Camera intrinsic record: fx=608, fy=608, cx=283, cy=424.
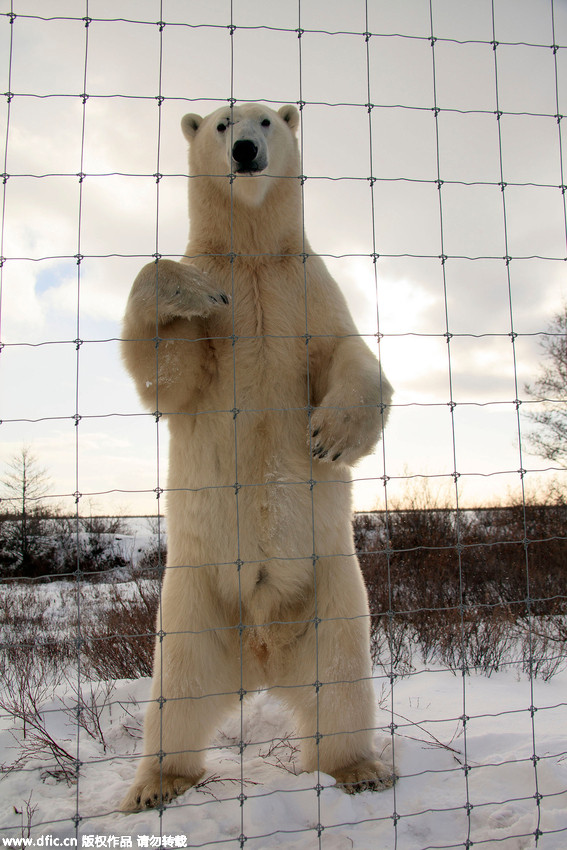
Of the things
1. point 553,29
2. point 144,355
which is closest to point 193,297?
point 144,355

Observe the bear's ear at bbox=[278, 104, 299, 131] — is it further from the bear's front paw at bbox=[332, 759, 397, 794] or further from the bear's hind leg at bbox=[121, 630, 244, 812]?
the bear's front paw at bbox=[332, 759, 397, 794]

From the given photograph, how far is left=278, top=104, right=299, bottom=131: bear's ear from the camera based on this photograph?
331cm

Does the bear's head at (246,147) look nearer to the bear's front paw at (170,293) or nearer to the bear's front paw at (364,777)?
the bear's front paw at (170,293)

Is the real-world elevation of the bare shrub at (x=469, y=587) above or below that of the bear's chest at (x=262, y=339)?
below

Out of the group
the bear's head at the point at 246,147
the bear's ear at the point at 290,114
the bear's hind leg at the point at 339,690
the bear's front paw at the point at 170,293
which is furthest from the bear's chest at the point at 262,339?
the bear's ear at the point at 290,114

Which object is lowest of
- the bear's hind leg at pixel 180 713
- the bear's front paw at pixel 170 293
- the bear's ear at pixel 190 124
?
the bear's hind leg at pixel 180 713

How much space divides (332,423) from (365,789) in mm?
1568

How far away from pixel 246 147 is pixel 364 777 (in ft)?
9.03

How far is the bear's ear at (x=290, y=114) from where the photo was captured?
3.31 metres

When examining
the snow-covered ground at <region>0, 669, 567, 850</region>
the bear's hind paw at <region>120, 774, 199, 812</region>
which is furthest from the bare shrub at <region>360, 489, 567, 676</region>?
the bear's hind paw at <region>120, 774, 199, 812</region>

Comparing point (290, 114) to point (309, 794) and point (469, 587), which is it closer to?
point (309, 794)

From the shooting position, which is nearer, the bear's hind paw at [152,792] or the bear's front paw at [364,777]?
the bear's hind paw at [152,792]

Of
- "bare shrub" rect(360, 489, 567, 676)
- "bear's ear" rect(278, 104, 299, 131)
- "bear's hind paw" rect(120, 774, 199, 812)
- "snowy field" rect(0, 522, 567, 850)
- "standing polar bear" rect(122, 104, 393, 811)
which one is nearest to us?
"snowy field" rect(0, 522, 567, 850)

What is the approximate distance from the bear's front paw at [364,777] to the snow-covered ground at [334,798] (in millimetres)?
43
